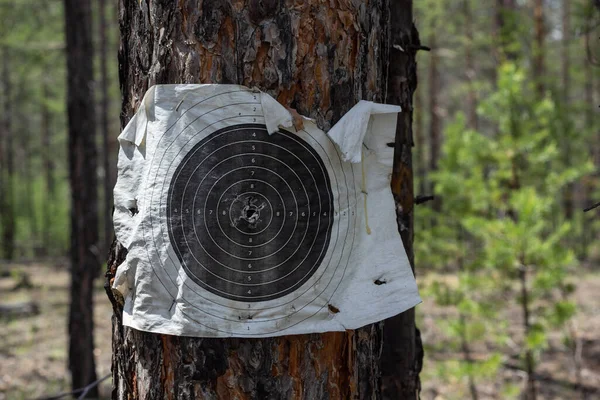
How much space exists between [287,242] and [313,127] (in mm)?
268

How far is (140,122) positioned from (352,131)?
497 millimetres

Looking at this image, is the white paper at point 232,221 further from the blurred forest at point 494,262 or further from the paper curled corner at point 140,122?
the blurred forest at point 494,262

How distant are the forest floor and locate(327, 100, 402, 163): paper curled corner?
3.22 metres

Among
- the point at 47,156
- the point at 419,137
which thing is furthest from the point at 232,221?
the point at 47,156

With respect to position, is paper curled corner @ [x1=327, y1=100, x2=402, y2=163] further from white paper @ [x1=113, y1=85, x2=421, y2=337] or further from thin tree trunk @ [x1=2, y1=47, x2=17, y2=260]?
thin tree trunk @ [x1=2, y1=47, x2=17, y2=260]

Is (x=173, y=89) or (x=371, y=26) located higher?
(x=371, y=26)

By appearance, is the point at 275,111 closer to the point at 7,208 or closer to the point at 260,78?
the point at 260,78

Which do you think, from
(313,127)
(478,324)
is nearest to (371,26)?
Answer: (313,127)

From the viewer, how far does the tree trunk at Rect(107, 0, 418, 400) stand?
3.90 ft

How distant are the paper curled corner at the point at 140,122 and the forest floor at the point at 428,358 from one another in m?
3.50

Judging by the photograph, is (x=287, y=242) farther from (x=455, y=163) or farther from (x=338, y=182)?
(x=455, y=163)

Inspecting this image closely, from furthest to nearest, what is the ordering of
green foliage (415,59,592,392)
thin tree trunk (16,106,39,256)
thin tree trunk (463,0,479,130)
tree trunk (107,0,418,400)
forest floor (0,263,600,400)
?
thin tree trunk (16,106,39,256) → thin tree trunk (463,0,479,130) → forest floor (0,263,600,400) → green foliage (415,59,592,392) → tree trunk (107,0,418,400)

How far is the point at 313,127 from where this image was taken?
1.24 meters

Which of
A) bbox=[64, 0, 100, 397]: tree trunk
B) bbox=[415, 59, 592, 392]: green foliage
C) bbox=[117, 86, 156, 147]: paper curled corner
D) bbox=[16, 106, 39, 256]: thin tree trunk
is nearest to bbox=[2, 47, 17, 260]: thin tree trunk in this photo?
bbox=[16, 106, 39, 256]: thin tree trunk
